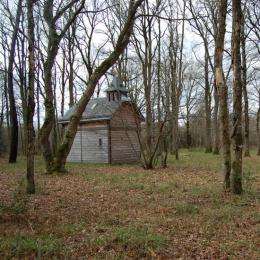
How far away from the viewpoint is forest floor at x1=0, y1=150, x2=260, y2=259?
589cm

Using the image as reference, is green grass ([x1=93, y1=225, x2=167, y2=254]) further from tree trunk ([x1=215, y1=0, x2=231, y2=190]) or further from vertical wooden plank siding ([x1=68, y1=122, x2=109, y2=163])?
vertical wooden plank siding ([x1=68, y1=122, x2=109, y2=163])

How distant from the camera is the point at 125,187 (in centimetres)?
1318

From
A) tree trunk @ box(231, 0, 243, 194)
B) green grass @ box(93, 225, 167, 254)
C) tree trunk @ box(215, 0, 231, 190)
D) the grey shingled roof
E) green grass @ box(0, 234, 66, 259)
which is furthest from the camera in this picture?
the grey shingled roof

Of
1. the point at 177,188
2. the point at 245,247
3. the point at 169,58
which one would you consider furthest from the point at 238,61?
the point at 169,58

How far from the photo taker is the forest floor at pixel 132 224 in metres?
5.89

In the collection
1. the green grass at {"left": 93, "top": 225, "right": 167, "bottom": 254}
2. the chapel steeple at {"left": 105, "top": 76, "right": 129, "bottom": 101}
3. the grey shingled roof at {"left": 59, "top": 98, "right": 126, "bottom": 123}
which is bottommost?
the green grass at {"left": 93, "top": 225, "right": 167, "bottom": 254}

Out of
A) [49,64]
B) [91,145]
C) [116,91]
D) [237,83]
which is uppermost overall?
[116,91]

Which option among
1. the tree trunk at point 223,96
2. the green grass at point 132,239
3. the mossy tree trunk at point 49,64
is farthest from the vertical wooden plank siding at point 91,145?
the green grass at point 132,239

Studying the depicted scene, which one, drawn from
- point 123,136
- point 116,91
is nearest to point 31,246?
point 123,136

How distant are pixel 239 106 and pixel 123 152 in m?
18.9

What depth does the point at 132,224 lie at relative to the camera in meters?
7.64

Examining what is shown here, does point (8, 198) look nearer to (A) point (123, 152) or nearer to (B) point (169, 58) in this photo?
(A) point (123, 152)

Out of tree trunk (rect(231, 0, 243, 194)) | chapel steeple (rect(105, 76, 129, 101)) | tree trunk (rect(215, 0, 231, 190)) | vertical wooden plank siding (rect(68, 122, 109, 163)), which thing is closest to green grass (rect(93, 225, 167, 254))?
tree trunk (rect(231, 0, 243, 194))

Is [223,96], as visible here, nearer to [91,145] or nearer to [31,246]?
[31,246]
